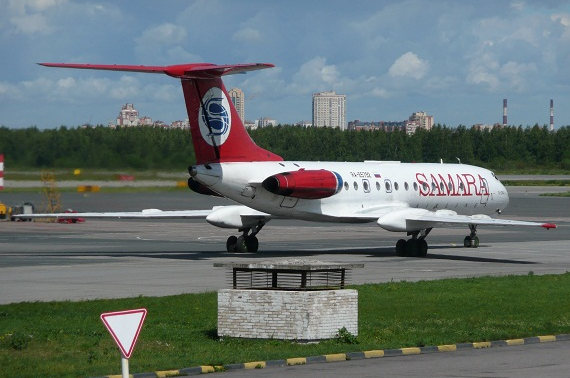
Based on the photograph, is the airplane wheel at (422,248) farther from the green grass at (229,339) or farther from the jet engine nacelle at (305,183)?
the green grass at (229,339)

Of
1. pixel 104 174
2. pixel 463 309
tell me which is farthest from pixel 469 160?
pixel 463 309

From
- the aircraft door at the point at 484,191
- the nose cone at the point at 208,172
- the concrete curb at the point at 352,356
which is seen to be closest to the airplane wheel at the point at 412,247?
the aircraft door at the point at 484,191

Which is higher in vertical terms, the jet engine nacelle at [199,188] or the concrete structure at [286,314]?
the jet engine nacelle at [199,188]

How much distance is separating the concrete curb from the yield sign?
6.71ft

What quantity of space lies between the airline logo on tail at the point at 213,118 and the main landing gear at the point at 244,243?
5.91 m

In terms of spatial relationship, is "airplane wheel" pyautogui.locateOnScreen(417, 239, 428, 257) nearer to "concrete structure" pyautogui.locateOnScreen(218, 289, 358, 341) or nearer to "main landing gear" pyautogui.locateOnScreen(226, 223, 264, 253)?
"main landing gear" pyautogui.locateOnScreen(226, 223, 264, 253)

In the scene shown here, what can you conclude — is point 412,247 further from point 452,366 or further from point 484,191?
point 452,366

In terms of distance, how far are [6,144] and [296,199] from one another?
11.0 m

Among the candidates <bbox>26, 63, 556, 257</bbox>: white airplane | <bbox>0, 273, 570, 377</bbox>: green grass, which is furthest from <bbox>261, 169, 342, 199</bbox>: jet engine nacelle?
<bbox>0, 273, 570, 377</bbox>: green grass

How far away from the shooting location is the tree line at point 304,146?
45656 millimetres

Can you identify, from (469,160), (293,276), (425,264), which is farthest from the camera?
(469,160)

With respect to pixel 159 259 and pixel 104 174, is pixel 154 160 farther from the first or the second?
pixel 159 259

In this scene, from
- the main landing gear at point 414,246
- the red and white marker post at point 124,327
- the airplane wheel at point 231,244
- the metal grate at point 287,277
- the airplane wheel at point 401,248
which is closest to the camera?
the red and white marker post at point 124,327

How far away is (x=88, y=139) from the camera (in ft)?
152
